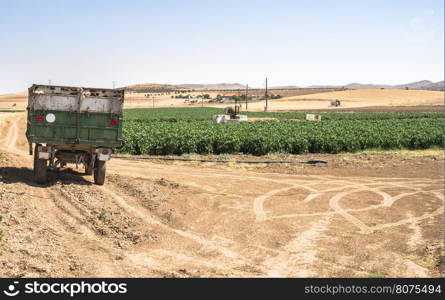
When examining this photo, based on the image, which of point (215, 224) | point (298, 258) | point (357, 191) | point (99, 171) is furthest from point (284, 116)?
point (298, 258)

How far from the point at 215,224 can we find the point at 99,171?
530 cm

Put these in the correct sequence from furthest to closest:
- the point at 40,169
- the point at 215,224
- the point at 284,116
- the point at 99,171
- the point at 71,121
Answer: the point at 284,116
the point at 99,171
the point at 40,169
the point at 71,121
the point at 215,224

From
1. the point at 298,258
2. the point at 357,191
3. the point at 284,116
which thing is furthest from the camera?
the point at 284,116

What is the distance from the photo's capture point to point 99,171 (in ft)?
53.8

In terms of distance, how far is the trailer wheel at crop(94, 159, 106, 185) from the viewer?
16.3 m

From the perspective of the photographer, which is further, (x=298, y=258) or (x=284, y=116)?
(x=284, y=116)

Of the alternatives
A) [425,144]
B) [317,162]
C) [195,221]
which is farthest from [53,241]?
[425,144]

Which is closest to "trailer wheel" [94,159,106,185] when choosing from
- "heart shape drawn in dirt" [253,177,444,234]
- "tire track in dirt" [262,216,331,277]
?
"heart shape drawn in dirt" [253,177,444,234]

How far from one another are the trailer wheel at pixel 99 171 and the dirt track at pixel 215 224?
13.6 inches

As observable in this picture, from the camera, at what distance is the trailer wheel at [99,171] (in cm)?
1634

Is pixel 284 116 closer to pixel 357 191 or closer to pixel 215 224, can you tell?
pixel 357 191

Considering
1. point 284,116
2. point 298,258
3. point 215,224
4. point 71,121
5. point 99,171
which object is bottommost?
point 298,258

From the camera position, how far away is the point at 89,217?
12.9m

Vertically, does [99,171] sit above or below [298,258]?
above
